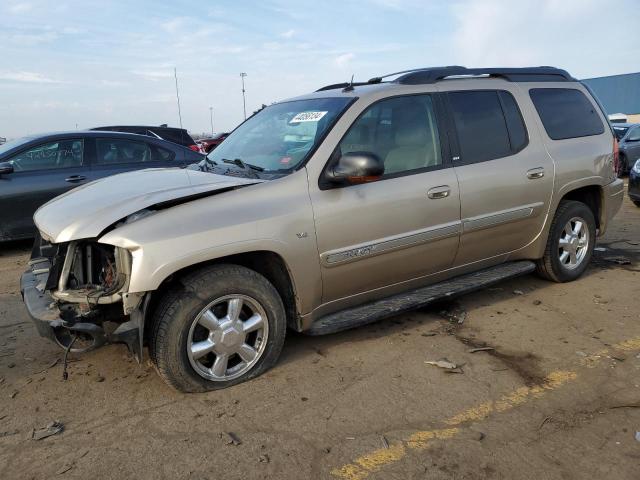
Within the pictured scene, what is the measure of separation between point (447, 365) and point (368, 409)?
2.52 ft

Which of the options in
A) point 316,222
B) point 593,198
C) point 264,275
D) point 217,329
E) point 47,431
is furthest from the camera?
point 593,198

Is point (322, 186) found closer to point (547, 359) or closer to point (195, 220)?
point (195, 220)

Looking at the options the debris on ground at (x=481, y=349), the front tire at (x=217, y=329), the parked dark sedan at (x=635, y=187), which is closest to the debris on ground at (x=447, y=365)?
the debris on ground at (x=481, y=349)

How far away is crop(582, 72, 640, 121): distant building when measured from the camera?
3572 centimetres

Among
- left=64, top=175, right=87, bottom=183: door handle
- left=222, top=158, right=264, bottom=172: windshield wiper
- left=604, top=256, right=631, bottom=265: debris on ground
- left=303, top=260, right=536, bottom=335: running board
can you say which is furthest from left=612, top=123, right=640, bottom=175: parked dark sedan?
left=64, top=175, right=87, bottom=183: door handle

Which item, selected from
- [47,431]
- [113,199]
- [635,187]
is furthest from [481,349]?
[635,187]

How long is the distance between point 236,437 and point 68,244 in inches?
58.8

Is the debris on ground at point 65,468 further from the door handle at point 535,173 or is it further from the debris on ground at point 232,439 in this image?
the door handle at point 535,173

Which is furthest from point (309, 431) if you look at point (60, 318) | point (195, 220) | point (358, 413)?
point (60, 318)

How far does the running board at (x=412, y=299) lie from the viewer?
3453mm

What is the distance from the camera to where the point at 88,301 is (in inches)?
114

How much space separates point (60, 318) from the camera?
9.46ft

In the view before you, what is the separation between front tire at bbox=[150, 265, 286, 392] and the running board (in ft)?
1.13

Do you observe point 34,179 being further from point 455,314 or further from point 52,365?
point 455,314
